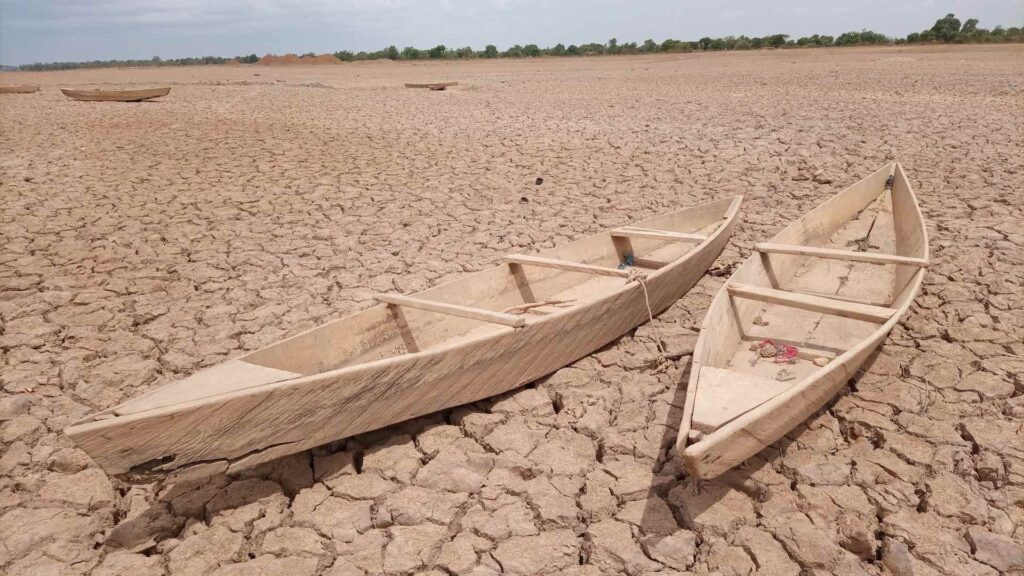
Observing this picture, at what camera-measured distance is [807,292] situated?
4.17 m

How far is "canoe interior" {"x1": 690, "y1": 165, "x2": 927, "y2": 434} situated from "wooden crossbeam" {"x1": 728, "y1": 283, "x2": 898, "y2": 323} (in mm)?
99

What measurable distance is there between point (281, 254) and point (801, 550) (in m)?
4.58

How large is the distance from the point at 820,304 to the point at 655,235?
1.49m

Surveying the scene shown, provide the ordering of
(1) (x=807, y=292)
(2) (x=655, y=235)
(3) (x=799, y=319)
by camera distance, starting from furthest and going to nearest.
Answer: (2) (x=655, y=235) < (1) (x=807, y=292) < (3) (x=799, y=319)

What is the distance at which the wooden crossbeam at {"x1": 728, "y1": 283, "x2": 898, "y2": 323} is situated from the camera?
3078mm

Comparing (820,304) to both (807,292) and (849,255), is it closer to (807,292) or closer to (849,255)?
(849,255)

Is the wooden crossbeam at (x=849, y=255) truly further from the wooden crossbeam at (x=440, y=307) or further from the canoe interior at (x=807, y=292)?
the wooden crossbeam at (x=440, y=307)

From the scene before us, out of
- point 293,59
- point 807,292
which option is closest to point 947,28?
point 807,292

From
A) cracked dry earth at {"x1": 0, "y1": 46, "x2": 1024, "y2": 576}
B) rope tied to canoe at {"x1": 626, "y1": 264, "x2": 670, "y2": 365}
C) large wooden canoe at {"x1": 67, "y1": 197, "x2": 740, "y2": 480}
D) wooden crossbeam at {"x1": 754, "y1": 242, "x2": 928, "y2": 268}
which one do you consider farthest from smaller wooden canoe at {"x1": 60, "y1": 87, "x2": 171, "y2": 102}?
wooden crossbeam at {"x1": 754, "y1": 242, "x2": 928, "y2": 268}

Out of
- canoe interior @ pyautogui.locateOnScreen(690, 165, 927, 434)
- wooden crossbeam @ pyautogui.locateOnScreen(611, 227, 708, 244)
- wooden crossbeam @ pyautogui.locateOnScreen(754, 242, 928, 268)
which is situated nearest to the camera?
canoe interior @ pyautogui.locateOnScreen(690, 165, 927, 434)

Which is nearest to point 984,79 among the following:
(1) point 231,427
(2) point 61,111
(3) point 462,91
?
(3) point 462,91

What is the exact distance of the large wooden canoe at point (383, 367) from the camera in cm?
194

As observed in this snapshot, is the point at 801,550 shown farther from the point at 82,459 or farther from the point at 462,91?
the point at 462,91

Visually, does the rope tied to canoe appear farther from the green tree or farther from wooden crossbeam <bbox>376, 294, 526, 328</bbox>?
the green tree
